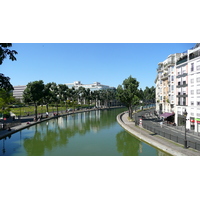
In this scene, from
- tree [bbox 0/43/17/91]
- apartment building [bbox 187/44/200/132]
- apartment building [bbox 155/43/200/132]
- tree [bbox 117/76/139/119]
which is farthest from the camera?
tree [bbox 117/76/139/119]

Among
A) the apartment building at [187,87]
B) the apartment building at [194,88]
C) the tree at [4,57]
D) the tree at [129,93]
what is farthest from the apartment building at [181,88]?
the tree at [4,57]

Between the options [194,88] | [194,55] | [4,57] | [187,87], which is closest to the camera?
[4,57]

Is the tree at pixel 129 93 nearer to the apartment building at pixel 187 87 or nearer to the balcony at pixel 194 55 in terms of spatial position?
the apartment building at pixel 187 87

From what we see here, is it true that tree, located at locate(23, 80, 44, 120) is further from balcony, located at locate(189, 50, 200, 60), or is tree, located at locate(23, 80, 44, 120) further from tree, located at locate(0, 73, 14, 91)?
balcony, located at locate(189, 50, 200, 60)

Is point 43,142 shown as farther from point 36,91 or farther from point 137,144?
point 36,91

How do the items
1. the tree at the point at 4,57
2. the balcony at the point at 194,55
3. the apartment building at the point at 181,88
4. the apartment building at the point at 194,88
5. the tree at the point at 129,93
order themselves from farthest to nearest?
the tree at the point at 129,93 → the apartment building at the point at 181,88 → the apartment building at the point at 194,88 → the balcony at the point at 194,55 → the tree at the point at 4,57

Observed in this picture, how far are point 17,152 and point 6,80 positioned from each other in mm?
11452

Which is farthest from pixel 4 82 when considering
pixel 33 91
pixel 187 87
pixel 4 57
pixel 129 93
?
pixel 129 93

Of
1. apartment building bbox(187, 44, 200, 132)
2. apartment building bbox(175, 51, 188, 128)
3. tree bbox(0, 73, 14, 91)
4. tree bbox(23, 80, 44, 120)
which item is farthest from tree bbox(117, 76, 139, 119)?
tree bbox(0, 73, 14, 91)

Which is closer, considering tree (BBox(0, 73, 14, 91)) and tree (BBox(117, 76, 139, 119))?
tree (BBox(0, 73, 14, 91))

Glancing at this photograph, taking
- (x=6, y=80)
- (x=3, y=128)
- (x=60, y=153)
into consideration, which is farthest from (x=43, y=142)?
(x=6, y=80)

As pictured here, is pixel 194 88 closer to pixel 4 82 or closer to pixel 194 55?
pixel 194 55

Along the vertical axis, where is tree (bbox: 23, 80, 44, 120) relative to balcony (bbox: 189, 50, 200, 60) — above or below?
below

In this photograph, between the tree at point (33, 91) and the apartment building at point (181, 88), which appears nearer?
the apartment building at point (181, 88)
